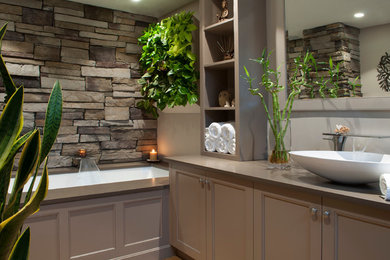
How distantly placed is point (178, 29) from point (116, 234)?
73.4 inches

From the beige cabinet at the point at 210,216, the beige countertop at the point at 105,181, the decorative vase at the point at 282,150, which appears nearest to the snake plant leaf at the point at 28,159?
the beige cabinet at the point at 210,216

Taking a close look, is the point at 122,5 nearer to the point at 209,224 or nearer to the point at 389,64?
the point at 209,224

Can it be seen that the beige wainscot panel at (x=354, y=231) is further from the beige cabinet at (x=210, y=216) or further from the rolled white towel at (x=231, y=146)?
the rolled white towel at (x=231, y=146)

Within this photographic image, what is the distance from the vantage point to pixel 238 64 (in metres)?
2.47

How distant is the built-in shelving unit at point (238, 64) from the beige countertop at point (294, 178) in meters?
0.19

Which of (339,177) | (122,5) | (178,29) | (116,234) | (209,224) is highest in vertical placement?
(122,5)

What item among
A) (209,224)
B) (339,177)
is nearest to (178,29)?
(209,224)

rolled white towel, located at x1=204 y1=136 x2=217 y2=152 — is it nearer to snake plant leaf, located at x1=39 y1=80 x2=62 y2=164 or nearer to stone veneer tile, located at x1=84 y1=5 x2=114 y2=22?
snake plant leaf, located at x1=39 y1=80 x2=62 y2=164

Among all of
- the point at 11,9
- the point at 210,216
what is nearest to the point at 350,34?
the point at 210,216

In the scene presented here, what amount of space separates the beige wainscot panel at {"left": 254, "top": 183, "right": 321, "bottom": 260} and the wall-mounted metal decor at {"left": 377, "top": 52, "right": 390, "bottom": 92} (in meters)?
0.76

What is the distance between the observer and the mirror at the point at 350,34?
6.12 ft

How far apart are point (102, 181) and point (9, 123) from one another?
8.65 feet

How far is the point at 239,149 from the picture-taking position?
2.47m

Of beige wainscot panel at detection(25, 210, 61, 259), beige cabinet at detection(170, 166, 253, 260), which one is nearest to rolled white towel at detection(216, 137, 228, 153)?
beige cabinet at detection(170, 166, 253, 260)
